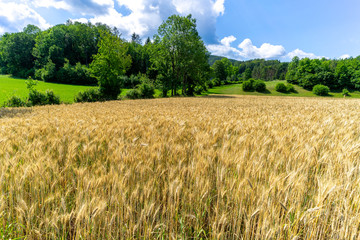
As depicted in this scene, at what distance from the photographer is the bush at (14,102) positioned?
16266 mm

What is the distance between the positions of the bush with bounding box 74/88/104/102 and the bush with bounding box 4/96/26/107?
7.20 metres

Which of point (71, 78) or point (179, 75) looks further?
point (71, 78)

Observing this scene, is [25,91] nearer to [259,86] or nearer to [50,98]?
[50,98]

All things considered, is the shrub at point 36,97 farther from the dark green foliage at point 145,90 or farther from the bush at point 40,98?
the dark green foliage at point 145,90

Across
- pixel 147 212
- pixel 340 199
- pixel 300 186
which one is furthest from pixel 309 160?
pixel 147 212

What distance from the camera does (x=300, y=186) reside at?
4.37 feet

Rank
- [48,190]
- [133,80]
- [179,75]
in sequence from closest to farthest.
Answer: [48,190] → [179,75] → [133,80]

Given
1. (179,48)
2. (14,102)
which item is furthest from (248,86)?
(14,102)

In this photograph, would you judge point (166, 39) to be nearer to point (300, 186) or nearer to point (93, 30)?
point (300, 186)

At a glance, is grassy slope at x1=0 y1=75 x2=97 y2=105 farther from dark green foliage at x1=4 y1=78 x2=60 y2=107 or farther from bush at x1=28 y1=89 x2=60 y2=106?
bush at x1=28 y1=89 x2=60 y2=106

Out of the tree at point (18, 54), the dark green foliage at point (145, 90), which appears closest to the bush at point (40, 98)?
the dark green foliage at point (145, 90)

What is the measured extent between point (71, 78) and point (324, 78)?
12004 centimetres

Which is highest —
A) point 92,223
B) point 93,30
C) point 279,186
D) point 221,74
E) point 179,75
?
point 93,30

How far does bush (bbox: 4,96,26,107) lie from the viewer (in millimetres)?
16266
